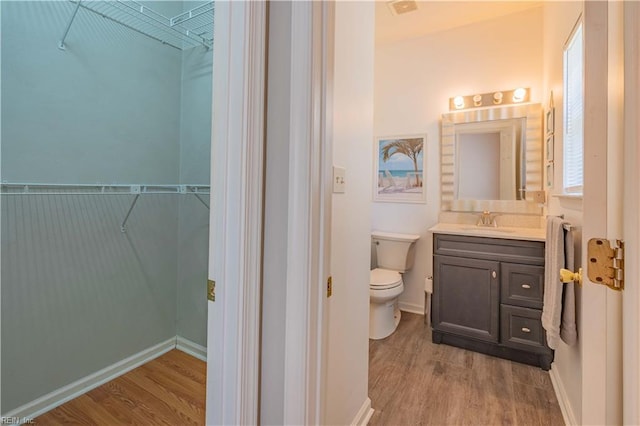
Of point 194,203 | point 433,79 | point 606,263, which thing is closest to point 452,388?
point 606,263

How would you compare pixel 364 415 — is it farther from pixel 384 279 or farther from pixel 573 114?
pixel 573 114

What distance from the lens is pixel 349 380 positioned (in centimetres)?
147

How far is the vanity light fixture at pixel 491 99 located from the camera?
8.77 feet

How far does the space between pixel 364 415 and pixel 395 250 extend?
162 cm

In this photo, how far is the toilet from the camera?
2557mm

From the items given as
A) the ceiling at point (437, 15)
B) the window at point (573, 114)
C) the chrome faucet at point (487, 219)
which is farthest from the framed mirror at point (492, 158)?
the window at point (573, 114)

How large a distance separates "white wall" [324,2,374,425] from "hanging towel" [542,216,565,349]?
980mm

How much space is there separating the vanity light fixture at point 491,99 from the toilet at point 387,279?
1290 mm

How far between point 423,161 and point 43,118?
285 centimetres

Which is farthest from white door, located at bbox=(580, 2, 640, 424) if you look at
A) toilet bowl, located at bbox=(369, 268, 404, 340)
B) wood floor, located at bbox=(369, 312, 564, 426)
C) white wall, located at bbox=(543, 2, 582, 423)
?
toilet bowl, located at bbox=(369, 268, 404, 340)

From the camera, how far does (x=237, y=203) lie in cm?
82

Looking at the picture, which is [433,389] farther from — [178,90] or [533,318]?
[178,90]

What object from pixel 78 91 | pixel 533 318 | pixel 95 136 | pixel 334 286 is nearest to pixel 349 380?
pixel 334 286

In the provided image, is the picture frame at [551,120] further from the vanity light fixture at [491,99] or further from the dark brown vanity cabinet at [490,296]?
Result: the dark brown vanity cabinet at [490,296]
